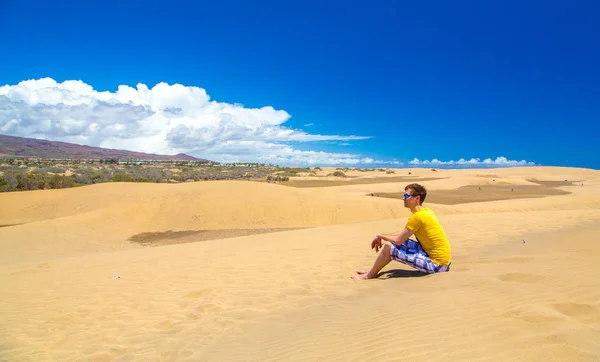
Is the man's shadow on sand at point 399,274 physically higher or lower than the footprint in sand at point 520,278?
lower

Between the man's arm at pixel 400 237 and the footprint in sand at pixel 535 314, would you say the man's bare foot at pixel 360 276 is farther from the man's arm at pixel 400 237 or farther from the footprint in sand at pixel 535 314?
the footprint in sand at pixel 535 314

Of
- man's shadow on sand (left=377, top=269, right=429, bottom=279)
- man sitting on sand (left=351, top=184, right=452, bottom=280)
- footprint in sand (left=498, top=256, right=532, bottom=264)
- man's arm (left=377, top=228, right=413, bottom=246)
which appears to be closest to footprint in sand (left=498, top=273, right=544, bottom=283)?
man sitting on sand (left=351, top=184, right=452, bottom=280)

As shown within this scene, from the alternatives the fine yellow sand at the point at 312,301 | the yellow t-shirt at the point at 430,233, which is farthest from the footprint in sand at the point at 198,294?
the yellow t-shirt at the point at 430,233

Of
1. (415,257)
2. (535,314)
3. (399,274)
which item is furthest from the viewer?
(399,274)

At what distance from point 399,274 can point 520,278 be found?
195cm

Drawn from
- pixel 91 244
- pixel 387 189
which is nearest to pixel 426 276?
pixel 91 244

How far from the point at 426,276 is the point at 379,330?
96.2 inches

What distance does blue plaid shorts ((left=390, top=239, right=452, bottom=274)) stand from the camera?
5.73 m

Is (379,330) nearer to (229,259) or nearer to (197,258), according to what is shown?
(229,259)

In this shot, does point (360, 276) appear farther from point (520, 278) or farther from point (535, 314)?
point (535, 314)

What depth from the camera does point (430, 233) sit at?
5.54 meters

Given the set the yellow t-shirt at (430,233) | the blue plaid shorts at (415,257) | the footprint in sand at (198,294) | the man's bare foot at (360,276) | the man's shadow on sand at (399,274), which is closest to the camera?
the yellow t-shirt at (430,233)

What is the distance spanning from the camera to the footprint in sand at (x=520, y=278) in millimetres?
4816

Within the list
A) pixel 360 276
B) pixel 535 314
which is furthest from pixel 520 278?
pixel 360 276
